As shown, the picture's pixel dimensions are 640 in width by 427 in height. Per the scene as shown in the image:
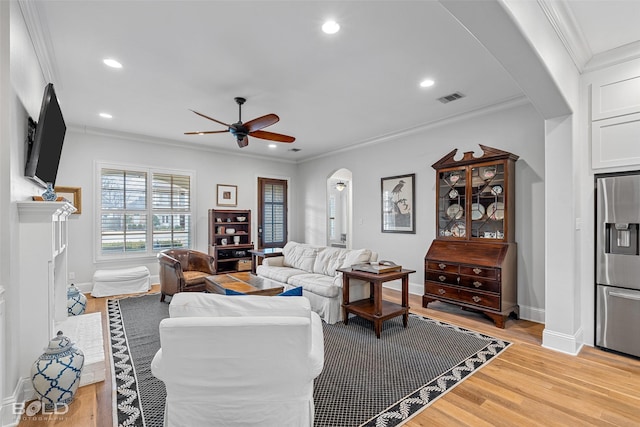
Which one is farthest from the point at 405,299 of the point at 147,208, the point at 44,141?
the point at 147,208

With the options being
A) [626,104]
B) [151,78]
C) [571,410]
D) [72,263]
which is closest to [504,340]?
[571,410]

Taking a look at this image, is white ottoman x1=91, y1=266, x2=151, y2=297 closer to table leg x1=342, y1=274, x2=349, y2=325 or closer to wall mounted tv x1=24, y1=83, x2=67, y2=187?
wall mounted tv x1=24, y1=83, x2=67, y2=187

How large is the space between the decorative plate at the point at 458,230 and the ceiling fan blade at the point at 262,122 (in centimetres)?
281

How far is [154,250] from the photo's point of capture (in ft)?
19.1

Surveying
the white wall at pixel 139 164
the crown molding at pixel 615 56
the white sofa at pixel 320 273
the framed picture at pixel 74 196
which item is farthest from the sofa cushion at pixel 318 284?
the framed picture at pixel 74 196

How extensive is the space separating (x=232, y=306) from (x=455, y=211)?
357 centimetres

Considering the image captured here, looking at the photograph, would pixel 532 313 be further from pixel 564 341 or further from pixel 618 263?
pixel 618 263

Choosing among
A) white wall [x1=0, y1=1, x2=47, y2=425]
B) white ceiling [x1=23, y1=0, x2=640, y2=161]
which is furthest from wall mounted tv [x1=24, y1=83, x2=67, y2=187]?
white ceiling [x1=23, y1=0, x2=640, y2=161]

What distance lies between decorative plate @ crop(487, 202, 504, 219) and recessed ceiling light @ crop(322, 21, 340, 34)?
2904 mm

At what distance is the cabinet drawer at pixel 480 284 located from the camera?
361cm

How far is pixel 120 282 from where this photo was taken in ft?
16.3

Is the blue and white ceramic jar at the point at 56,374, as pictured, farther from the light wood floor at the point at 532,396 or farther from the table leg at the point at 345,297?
the table leg at the point at 345,297

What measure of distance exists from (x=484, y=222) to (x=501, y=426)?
8.70 ft

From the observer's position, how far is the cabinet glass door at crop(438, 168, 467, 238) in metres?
4.22
